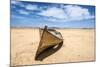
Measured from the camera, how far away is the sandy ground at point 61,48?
209 centimetres

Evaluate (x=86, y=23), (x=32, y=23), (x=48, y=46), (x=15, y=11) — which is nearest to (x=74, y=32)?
(x=86, y=23)

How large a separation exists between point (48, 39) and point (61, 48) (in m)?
0.19

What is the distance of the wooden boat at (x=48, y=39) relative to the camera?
2.19 meters

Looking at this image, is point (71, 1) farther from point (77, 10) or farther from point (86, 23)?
point (86, 23)

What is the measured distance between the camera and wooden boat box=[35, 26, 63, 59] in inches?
86.0

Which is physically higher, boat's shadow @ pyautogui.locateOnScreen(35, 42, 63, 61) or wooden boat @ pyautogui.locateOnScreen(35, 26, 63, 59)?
wooden boat @ pyautogui.locateOnScreen(35, 26, 63, 59)

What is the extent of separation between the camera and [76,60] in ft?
7.64

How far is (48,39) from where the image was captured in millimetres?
2219

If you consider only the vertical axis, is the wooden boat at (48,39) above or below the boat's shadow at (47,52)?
above

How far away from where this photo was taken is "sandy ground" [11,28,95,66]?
2.09 meters

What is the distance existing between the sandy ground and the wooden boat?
1.7 inches

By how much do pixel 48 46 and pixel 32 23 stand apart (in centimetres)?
32

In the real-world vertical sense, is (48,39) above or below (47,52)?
above

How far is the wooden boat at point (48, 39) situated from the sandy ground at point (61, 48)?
0.14 feet
